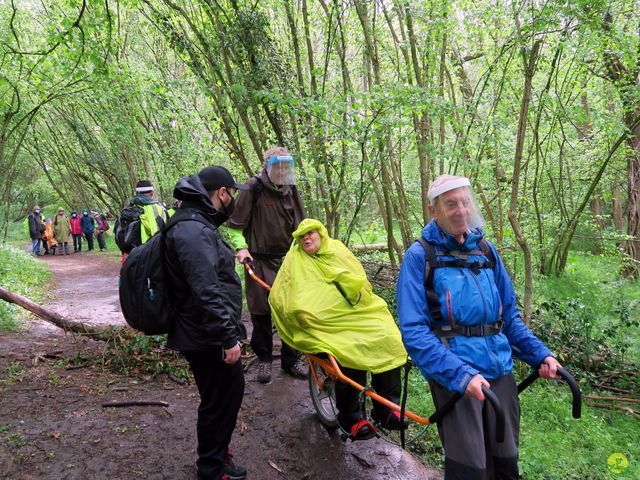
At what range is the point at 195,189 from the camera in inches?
110

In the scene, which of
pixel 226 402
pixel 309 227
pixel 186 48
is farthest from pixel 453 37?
pixel 226 402

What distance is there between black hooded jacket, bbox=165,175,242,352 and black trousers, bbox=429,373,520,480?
1.32 metres

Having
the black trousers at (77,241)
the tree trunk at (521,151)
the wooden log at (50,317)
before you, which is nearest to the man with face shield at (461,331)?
the tree trunk at (521,151)

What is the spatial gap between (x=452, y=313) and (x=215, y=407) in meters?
1.73

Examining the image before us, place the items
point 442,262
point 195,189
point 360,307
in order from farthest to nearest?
point 360,307
point 195,189
point 442,262

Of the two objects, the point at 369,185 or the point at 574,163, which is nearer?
the point at 369,185

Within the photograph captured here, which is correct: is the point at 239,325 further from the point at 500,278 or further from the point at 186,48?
the point at 186,48

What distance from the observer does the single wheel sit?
3.62 m

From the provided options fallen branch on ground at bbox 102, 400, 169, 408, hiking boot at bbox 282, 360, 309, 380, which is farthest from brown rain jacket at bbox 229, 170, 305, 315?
fallen branch on ground at bbox 102, 400, 169, 408

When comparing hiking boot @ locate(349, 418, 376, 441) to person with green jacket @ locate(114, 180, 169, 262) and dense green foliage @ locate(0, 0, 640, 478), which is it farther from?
person with green jacket @ locate(114, 180, 169, 262)

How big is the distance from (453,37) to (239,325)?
763 centimetres

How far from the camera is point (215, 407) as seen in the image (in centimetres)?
288

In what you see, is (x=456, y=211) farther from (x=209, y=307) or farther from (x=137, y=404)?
(x=137, y=404)

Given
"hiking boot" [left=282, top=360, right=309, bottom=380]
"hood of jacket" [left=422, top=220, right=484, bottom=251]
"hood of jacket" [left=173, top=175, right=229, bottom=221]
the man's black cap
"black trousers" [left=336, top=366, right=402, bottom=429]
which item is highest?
the man's black cap
